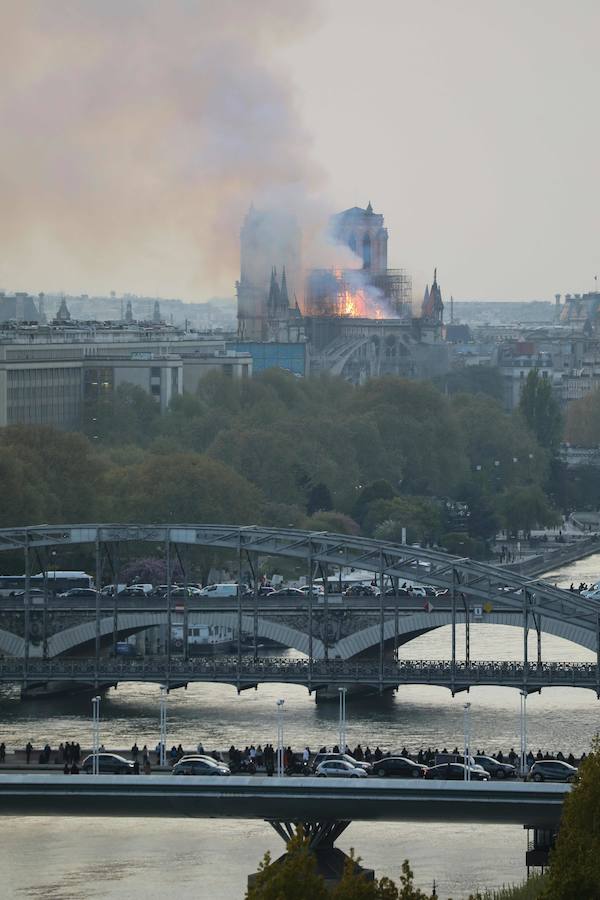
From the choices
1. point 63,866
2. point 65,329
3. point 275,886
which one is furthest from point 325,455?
point 275,886

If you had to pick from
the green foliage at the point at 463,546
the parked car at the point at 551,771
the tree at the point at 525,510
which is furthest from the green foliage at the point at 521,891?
the tree at the point at 525,510

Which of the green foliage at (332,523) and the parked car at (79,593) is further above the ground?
the green foliage at (332,523)

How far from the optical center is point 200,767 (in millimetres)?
47938

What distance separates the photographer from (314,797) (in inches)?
1768

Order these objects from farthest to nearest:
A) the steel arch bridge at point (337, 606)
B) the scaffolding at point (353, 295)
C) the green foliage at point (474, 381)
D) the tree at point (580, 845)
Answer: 1. the scaffolding at point (353, 295)
2. the green foliage at point (474, 381)
3. the steel arch bridge at point (337, 606)
4. the tree at point (580, 845)

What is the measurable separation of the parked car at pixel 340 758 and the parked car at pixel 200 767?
54.1 inches

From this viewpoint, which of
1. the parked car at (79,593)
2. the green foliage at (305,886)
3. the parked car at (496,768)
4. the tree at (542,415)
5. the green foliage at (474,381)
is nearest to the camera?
the green foliage at (305,886)

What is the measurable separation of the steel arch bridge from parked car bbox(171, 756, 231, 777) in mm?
10607

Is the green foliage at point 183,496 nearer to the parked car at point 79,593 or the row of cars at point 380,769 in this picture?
the parked car at point 79,593

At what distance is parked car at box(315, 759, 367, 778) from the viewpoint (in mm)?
47875

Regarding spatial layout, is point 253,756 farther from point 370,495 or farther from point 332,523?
point 370,495

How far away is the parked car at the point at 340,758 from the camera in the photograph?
48.5 metres

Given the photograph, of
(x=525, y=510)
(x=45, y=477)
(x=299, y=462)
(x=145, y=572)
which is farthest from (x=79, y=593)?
(x=525, y=510)

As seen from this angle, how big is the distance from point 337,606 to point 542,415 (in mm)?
62905
